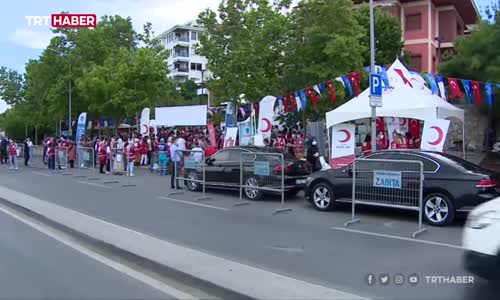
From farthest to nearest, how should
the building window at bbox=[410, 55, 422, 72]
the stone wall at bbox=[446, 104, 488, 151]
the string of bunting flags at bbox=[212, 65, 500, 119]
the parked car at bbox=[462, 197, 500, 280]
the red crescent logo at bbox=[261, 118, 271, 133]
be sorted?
1. the building window at bbox=[410, 55, 422, 72]
2. the stone wall at bbox=[446, 104, 488, 151]
3. the red crescent logo at bbox=[261, 118, 271, 133]
4. the string of bunting flags at bbox=[212, 65, 500, 119]
5. the parked car at bbox=[462, 197, 500, 280]

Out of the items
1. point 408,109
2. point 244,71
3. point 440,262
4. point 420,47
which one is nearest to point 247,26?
point 244,71

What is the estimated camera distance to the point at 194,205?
511 inches

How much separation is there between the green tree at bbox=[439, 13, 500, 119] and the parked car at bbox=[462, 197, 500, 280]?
1703cm

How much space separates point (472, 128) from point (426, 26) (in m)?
16.6

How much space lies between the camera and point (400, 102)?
58.0 ft

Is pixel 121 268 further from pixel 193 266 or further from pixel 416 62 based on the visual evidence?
pixel 416 62

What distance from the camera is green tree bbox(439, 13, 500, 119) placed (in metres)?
21.7

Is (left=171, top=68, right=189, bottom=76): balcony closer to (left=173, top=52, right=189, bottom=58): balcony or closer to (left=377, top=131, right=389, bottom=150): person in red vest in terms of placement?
(left=173, top=52, right=189, bottom=58): balcony

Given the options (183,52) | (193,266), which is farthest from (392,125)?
(183,52)

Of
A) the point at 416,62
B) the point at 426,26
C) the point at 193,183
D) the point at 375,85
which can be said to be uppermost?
the point at 426,26

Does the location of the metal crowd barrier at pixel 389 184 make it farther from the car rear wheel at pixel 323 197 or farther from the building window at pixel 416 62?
the building window at pixel 416 62

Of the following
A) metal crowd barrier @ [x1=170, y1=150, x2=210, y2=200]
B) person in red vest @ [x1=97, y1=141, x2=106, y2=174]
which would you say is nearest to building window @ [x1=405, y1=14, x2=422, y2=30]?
person in red vest @ [x1=97, y1=141, x2=106, y2=174]

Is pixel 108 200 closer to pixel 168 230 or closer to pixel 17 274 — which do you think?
pixel 168 230

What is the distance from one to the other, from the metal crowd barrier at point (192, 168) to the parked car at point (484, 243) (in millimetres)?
10121
